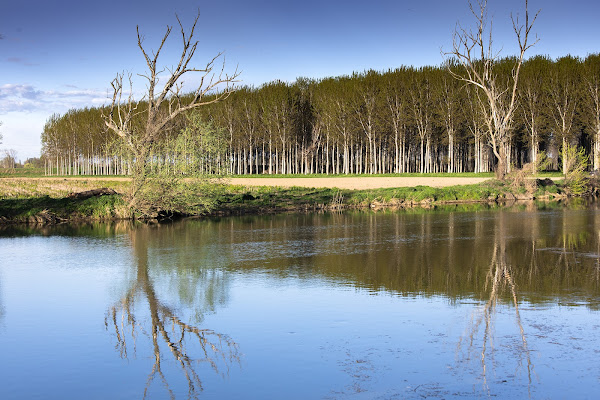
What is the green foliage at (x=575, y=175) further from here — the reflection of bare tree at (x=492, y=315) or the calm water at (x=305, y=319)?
the reflection of bare tree at (x=492, y=315)

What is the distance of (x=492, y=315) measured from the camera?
33.3 feet

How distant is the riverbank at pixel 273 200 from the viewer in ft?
98.0

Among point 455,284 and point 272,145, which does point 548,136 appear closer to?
point 272,145

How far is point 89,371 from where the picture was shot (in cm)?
804

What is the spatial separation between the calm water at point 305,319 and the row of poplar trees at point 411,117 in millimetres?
35513

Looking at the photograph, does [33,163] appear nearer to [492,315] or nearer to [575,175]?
[575,175]

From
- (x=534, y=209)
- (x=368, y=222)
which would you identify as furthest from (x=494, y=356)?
(x=534, y=209)

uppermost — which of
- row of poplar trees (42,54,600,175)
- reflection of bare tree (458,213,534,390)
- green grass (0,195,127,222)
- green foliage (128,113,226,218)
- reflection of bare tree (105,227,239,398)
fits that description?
row of poplar trees (42,54,600,175)

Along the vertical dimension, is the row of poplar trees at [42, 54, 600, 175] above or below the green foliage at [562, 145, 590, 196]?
above

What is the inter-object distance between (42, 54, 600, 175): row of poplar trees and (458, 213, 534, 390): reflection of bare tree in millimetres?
40092

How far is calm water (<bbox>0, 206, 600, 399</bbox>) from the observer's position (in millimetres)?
7473

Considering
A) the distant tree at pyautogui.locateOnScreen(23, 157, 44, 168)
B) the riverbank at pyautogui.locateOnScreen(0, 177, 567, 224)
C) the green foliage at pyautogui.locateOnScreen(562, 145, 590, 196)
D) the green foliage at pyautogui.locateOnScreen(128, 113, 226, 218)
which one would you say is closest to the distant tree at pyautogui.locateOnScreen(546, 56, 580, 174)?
the green foliage at pyautogui.locateOnScreen(562, 145, 590, 196)

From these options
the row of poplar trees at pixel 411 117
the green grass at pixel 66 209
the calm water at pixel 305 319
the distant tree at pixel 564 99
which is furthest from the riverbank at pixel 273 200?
the distant tree at pixel 564 99

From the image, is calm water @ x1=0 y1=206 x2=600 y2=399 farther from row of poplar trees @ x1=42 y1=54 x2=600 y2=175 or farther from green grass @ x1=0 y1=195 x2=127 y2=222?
row of poplar trees @ x1=42 y1=54 x2=600 y2=175
